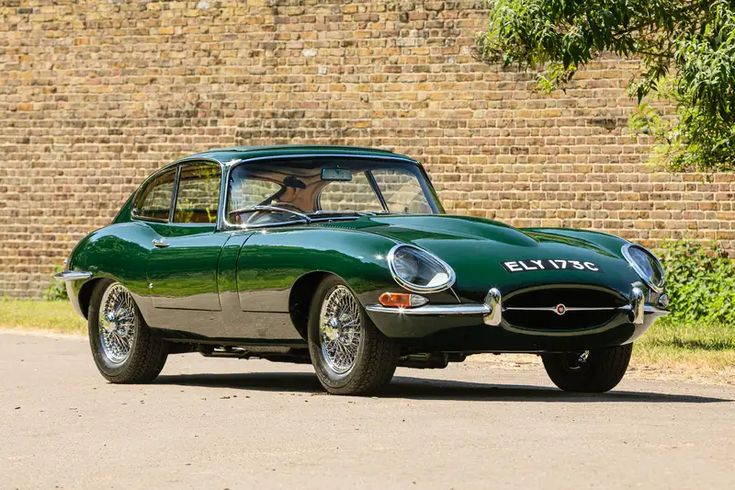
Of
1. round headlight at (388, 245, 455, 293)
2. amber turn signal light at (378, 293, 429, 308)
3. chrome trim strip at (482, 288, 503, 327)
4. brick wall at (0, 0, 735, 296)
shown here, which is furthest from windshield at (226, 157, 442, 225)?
brick wall at (0, 0, 735, 296)

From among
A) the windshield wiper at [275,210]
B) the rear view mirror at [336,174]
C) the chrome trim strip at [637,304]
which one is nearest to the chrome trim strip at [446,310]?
the chrome trim strip at [637,304]

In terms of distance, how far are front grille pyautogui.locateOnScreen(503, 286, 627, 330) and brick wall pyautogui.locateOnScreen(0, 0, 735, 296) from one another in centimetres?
988

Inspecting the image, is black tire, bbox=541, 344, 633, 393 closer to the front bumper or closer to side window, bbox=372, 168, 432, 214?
the front bumper

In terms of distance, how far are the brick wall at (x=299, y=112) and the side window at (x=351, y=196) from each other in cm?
898

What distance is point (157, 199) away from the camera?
1052 centimetres

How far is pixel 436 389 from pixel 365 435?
2701mm

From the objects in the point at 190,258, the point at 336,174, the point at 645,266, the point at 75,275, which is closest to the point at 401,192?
the point at 336,174

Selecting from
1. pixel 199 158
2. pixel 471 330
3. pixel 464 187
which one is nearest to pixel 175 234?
pixel 199 158

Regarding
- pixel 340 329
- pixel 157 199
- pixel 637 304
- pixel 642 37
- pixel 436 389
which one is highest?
pixel 642 37

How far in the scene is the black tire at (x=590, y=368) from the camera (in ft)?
29.8

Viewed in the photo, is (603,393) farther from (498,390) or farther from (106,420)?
(106,420)

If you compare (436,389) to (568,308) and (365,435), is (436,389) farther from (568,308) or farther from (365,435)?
(365,435)

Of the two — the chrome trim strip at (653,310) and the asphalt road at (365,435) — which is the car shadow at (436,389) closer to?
the asphalt road at (365,435)

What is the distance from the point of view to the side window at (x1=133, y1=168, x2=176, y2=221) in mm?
10367
